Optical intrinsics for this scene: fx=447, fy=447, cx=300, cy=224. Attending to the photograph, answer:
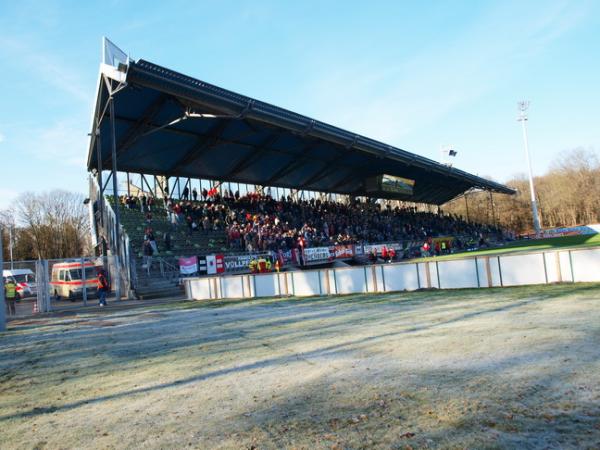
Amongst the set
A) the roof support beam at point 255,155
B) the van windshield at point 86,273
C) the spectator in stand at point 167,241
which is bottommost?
the van windshield at point 86,273

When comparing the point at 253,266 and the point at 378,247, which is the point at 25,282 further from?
the point at 378,247

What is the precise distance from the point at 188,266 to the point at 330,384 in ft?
70.4

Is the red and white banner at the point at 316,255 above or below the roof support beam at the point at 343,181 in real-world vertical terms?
below

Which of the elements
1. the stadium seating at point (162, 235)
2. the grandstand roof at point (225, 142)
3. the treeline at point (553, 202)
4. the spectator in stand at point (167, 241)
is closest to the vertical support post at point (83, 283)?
the stadium seating at point (162, 235)

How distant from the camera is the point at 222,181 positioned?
133 feet

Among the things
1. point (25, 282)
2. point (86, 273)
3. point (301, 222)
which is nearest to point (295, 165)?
point (301, 222)

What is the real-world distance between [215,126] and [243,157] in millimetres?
6122

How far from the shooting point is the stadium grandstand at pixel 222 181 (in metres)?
25.0

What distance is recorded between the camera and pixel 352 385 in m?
5.50

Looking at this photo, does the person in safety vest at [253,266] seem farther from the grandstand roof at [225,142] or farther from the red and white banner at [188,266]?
the grandstand roof at [225,142]

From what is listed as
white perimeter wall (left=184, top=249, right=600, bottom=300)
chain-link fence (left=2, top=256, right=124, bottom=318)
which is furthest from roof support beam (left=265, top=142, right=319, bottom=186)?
chain-link fence (left=2, top=256, right=124, bottom=318)

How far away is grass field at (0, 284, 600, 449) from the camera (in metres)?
4.07

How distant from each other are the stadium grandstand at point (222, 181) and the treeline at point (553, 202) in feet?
88.2

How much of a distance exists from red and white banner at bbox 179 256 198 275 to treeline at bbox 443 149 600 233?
5146cm
